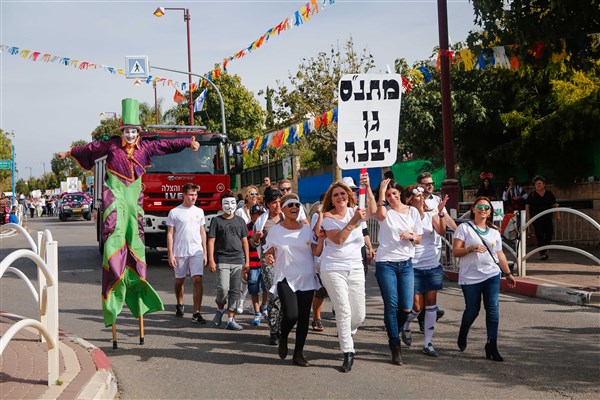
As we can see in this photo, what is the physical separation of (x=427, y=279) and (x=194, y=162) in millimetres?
10349

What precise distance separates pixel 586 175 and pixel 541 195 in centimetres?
362

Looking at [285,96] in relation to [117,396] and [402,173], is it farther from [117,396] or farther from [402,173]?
[117,396]

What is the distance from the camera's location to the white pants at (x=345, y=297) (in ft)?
22.9

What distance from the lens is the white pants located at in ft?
22.9

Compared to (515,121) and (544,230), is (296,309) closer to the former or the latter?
(544,230)

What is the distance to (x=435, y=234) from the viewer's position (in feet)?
27.0

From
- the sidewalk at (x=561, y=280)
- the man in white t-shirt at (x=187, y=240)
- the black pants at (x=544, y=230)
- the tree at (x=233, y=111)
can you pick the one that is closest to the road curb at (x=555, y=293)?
the sidewalk at (x=561, y=280)

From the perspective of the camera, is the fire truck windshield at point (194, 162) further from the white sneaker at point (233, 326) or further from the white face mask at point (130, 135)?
the white face mask at point (130, 135)

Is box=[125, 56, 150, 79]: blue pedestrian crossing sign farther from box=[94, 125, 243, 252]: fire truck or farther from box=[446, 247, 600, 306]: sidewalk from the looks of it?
box=[446, 247, 600, 306]: sidewalk

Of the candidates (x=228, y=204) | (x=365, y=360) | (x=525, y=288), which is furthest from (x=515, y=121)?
(x=365, y=360)

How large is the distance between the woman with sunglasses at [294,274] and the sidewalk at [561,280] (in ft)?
16.6

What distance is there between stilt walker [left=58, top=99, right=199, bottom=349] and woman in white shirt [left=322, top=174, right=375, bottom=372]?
2038 millimetres

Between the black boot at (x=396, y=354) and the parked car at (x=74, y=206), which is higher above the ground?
the parked car at (x=74, y=206)

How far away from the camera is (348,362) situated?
6.95 metres
